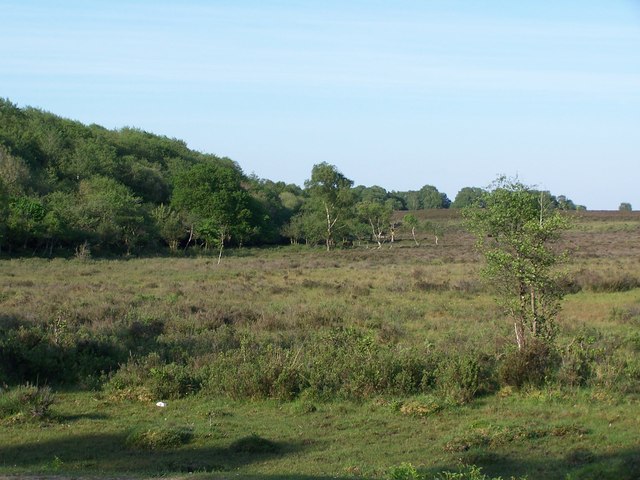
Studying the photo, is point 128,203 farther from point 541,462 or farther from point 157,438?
point 541,462

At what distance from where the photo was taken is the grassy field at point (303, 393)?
10.5 m

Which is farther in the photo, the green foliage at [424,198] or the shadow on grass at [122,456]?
the green foliage at [424,198]

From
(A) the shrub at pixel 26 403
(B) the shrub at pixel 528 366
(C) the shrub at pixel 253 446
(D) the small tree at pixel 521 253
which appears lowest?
(C) the shrub at pixel 253 446

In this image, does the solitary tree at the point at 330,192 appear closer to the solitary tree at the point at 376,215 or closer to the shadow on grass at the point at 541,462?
the solitary tree at the point at 376,215

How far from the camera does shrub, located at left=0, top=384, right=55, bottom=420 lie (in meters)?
12.8

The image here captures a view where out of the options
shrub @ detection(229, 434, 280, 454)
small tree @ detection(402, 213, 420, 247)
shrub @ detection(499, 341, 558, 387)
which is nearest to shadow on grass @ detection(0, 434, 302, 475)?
shrub @ detection(229, 434, 280, 454)

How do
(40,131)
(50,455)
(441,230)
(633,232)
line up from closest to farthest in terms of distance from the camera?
(50,455), (40,131), (441,230), (633,232)

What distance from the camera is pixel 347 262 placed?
52.3 meters

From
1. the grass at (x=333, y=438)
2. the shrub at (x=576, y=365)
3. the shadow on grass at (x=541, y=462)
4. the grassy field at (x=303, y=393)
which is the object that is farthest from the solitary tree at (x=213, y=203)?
the shadow on grass at (x=541, y=462)

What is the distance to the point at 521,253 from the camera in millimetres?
15547

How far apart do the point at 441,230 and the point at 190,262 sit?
43.5m

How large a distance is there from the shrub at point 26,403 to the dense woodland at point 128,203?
3499 cm

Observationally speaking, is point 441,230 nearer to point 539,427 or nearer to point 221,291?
point 221,291

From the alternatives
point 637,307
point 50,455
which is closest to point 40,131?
point 637,307
